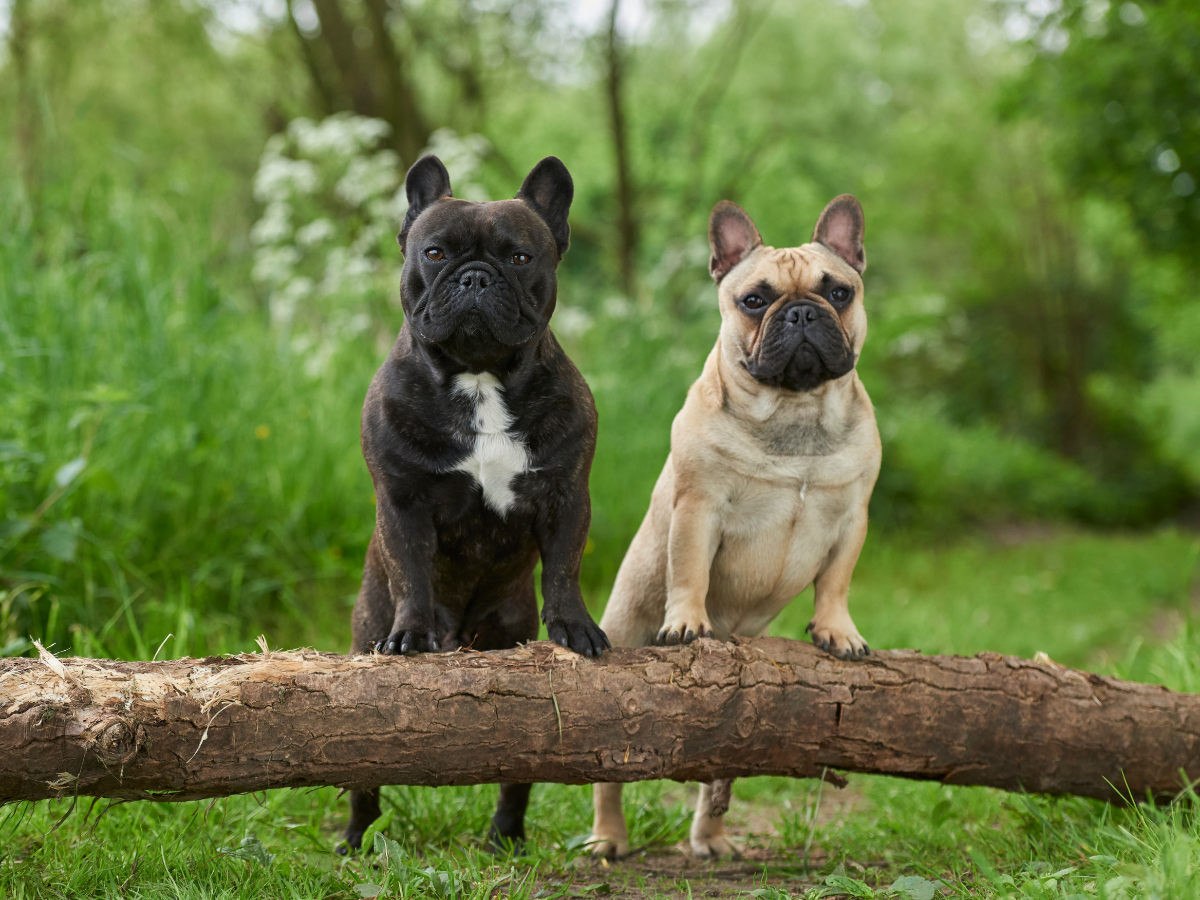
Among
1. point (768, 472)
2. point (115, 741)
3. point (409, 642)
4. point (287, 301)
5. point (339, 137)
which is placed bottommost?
point (115, 741)

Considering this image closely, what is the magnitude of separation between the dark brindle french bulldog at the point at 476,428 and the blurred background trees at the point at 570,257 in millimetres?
1518

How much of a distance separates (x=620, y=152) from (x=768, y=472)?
336 inches

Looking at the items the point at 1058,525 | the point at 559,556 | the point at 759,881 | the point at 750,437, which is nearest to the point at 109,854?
the point at 559,556

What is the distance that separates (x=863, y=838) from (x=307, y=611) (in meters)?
2.84

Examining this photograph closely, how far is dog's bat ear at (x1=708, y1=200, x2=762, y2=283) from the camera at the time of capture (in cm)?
349

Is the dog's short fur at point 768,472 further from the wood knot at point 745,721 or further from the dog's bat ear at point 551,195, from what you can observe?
the dog's bat ear at point 551,195

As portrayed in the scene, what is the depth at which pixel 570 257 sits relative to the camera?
59.6 ft

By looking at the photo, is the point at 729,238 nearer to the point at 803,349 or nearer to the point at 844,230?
the point at 844,230

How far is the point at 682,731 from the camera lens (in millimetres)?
2711

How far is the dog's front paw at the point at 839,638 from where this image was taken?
2.99 meters

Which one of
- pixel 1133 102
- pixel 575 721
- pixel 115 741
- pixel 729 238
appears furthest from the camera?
pixel 1133 102

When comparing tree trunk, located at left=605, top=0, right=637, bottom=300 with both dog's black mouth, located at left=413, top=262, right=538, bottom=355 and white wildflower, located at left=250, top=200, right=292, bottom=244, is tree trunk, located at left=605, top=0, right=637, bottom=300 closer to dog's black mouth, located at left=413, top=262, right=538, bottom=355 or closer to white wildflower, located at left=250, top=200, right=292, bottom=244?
white wildflower, located at left=250, top=200, right=292, bottom=244

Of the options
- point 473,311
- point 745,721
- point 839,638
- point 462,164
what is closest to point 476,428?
point 473,311

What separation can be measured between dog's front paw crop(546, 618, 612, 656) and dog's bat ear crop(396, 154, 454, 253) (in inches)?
46.4
